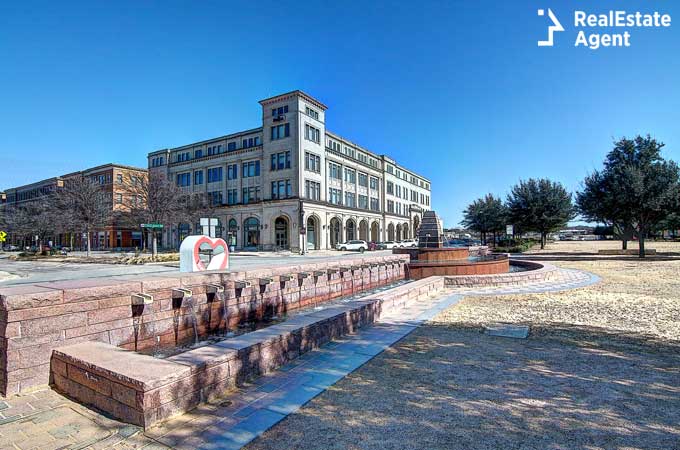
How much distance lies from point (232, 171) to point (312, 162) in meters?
12.6

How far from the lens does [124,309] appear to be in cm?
607

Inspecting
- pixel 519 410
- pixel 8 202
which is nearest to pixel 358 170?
pixel 519 410

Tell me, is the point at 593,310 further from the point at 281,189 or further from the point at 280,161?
the point at 280,161

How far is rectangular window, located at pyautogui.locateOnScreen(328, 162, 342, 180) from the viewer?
50.8 m

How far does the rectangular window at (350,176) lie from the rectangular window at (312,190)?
8055mm

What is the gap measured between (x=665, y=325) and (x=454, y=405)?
21.7ft

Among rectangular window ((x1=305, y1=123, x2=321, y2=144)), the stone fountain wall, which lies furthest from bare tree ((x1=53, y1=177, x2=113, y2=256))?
the stone fountain wall

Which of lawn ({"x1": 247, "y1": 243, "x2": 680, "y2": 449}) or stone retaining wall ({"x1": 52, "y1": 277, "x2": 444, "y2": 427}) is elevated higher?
stone retaining wall ({"x1": 52, "y1": 277, "x2": 444, "y2": 427})

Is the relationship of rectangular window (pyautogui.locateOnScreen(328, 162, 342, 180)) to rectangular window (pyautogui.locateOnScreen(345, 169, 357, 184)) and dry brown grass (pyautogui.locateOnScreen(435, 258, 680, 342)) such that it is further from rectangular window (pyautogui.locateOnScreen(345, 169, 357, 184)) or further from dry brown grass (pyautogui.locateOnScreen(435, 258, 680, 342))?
dry brown grass (pyautogui.locateOnScreen(435, 258, 680, 342))

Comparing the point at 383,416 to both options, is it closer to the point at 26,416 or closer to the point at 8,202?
the point at 26,416

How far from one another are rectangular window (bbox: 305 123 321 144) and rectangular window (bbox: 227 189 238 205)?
13438 millimetres

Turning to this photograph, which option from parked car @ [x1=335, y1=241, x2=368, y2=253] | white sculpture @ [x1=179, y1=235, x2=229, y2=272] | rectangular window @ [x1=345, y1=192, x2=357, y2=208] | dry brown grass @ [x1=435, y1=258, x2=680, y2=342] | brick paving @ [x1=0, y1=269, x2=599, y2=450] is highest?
rectangular window @ [x1=345, y1=192, x2=357, y2=208]

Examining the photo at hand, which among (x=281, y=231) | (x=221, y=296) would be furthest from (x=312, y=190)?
(x=221, y=296)

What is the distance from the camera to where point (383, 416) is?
147 inches
